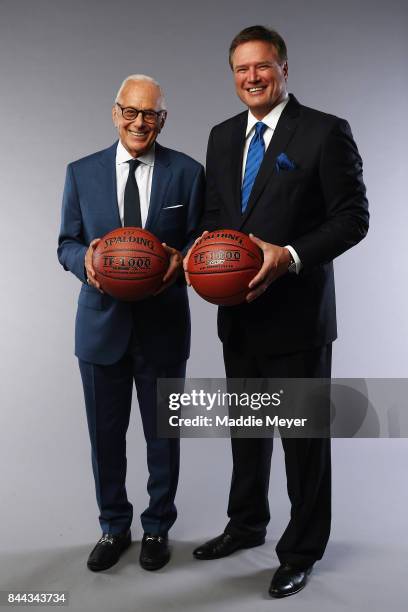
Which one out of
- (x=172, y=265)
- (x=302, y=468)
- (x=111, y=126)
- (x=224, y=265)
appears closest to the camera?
(x=224, y=265)

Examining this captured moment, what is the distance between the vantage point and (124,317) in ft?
10.5

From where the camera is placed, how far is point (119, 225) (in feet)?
10.4

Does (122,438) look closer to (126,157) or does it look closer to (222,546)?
(222,546)

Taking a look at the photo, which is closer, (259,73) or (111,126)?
(259,73)

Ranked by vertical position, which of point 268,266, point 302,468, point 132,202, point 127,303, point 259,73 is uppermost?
point 259,73

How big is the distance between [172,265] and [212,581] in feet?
4.10

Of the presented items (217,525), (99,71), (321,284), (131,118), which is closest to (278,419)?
(321,284)

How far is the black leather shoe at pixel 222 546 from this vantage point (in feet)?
11.1

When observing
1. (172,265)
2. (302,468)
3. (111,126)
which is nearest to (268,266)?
(172,265)

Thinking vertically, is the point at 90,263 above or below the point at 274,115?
below

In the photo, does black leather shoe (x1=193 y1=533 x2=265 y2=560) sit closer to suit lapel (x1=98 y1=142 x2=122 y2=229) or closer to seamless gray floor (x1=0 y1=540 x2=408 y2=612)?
seamless gray floor (x1=0 y1=540 x2=408 y2=612)

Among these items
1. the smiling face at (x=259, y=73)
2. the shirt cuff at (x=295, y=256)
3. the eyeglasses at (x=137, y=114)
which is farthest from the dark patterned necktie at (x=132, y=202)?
the shirt cuff at (x=295, y=256)

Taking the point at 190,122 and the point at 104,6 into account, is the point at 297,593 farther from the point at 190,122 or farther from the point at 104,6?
the point at 104,6

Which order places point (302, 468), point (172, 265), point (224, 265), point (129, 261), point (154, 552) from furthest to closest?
point (154, 552) < point (302, 468) < point (172, 265) < point (129, 261) < point (224, 265)
